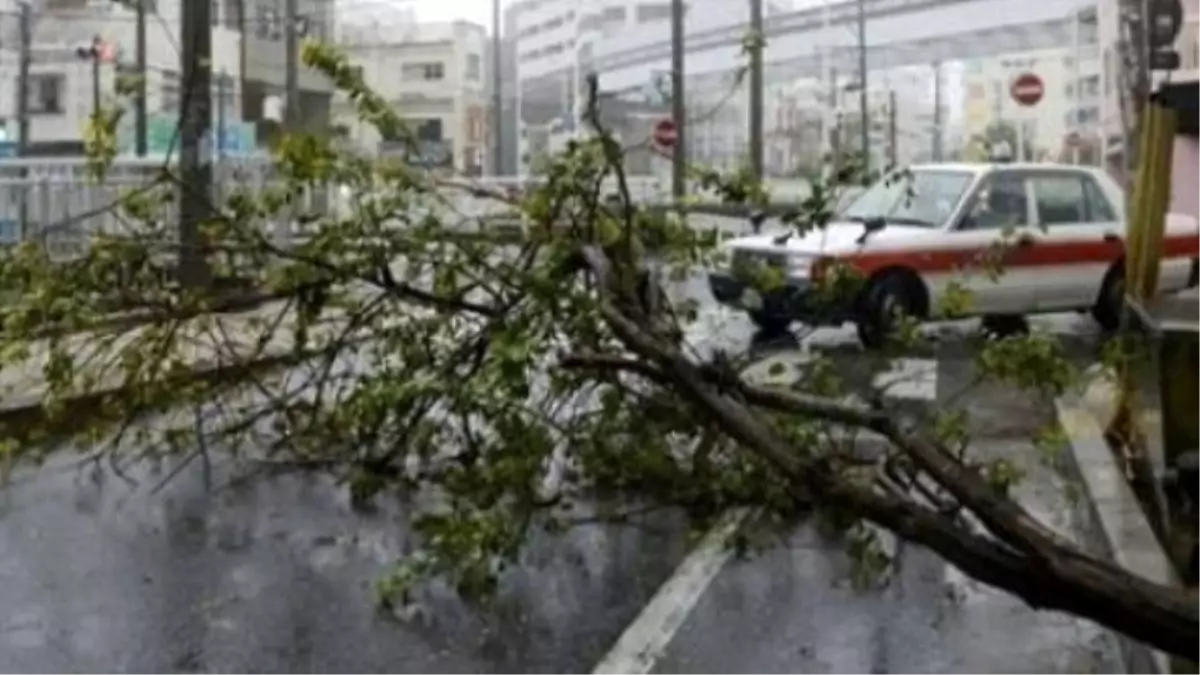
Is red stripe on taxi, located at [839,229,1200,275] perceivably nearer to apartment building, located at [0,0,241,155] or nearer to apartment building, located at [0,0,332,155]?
apartment building, located at [0,0,332,155]

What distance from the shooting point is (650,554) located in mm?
8008

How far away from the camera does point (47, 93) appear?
4994 cm

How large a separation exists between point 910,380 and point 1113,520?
199 inches

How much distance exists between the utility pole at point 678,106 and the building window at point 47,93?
64.3 ft

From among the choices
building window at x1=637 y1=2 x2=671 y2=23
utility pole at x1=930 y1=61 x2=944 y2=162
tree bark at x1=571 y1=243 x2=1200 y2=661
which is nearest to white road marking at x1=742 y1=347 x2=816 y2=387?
tree bark at x1=571 y1=243 x2=1200 y2=661

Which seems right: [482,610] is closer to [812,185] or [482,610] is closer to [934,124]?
[812,185]

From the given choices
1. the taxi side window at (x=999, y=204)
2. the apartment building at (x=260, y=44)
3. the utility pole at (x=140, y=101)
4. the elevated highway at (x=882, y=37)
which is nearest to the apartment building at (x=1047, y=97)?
the elevated highway at (x=882, y=37)

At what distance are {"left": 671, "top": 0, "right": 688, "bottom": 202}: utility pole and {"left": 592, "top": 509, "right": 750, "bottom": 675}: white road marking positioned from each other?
180 centimetres

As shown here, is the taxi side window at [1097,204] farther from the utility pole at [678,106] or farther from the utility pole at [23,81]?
the utility pole at [23,81]

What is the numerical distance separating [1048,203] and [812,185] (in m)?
10.1

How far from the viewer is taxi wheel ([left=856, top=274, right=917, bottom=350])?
14.6 m

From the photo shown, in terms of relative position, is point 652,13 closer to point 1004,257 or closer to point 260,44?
point 260,44

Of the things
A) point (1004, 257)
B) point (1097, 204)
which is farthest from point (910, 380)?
point (1097, 204)

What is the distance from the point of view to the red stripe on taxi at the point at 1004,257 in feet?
53.9
